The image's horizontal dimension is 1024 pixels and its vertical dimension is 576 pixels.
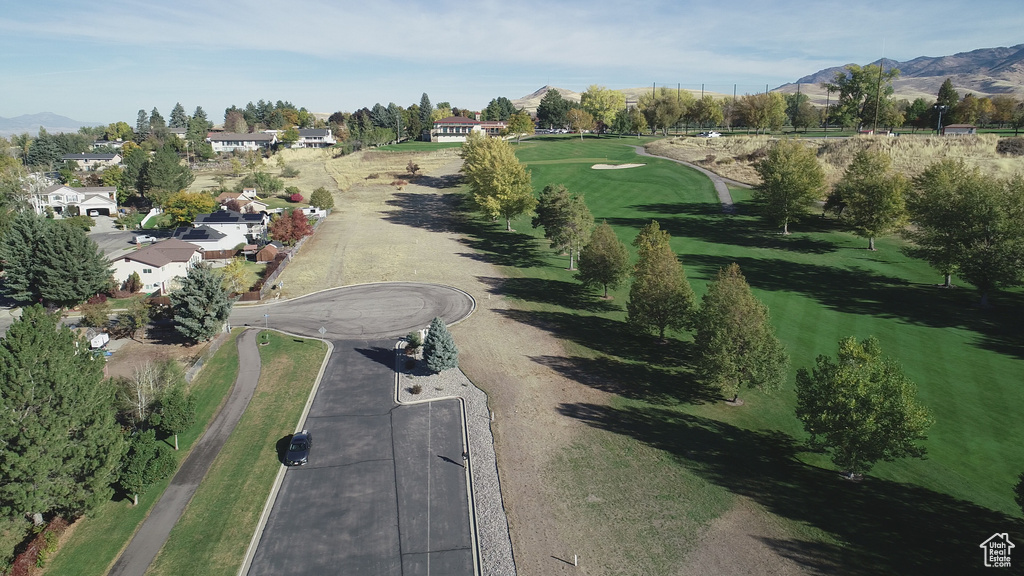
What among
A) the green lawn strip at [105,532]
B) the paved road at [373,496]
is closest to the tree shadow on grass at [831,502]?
the paved road at [373,496]

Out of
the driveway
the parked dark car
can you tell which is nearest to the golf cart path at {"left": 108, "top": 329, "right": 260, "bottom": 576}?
the parked dark car

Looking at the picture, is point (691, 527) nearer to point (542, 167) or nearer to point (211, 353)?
point (211, 353)

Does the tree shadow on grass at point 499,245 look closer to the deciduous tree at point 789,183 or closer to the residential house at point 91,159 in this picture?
the deciduous tree at point 789,183

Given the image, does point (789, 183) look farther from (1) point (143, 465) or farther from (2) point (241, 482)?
(1) point (143, 465)

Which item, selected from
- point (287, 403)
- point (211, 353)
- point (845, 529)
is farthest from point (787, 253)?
point (211, 353)

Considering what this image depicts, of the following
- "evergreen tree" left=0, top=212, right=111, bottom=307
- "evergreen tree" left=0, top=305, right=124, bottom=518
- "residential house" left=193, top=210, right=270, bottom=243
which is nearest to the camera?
"evergreen tree" left=0, top=305, right=124, bottom=518

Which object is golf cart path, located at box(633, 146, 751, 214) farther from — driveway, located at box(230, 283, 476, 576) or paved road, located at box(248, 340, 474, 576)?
paved road, located at box(248, 340, 474, 576)
